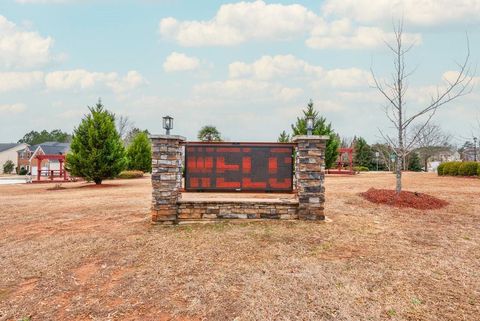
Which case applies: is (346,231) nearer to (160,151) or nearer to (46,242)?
(160,151)

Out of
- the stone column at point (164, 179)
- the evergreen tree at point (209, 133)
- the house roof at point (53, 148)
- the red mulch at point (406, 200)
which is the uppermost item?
the evergreen tree at point (209, 133)

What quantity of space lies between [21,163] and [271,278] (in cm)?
6578

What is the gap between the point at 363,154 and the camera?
1818 inches

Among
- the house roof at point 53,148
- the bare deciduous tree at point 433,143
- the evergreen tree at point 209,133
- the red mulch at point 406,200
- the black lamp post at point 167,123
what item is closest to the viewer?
the black lamp post at point 167,123

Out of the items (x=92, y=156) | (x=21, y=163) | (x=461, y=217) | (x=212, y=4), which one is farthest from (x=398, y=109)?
(x=21, y=163)

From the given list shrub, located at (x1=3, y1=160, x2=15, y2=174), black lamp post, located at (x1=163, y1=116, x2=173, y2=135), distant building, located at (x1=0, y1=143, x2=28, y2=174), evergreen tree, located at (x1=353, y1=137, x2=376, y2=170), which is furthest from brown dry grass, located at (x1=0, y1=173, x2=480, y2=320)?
distant building, located at (x1=0, y1=143, x2=28, y2=174)

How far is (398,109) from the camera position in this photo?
10078 mm

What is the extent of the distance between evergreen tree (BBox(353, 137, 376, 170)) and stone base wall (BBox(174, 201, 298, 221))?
43320 mm

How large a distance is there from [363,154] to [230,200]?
4483 centimetres

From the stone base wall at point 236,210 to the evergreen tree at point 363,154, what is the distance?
4332cm

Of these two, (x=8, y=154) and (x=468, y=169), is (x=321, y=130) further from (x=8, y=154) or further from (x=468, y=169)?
(x=8, y=154)

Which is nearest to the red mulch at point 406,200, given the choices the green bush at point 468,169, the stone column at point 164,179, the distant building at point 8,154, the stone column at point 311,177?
the stone column at point 311,177

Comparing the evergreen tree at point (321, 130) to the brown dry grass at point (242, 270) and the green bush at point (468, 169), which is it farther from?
the brown dry grass at point (242, 270)

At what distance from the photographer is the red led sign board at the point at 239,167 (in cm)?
702
